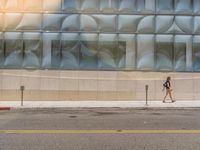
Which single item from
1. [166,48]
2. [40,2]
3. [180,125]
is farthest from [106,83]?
[180,125]

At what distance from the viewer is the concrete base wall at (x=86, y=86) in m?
25.5

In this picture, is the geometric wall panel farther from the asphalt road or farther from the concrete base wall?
the asphalt road

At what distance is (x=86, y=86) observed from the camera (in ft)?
83.7

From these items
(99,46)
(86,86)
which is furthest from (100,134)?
(99,46)

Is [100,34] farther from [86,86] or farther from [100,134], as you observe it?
[100,134]

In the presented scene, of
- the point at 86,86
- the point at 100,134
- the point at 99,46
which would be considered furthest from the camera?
the point at 99,46

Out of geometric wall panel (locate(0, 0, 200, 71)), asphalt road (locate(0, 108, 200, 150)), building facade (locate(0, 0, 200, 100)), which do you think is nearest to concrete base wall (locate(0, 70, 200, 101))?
building facade (locate(0, 0, 200, 100))

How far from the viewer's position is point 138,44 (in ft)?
84.9

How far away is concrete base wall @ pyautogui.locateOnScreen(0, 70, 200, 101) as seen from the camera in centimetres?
2548

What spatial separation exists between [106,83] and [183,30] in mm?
5563

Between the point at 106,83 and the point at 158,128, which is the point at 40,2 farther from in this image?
the point at 158,128

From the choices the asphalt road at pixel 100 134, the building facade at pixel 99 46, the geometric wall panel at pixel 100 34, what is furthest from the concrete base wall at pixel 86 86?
the asphalt road at pixel 100 134

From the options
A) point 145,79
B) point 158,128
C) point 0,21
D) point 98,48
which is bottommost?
point 158,128

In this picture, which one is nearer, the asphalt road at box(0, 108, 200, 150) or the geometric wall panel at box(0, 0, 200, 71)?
the asphalt road at box(0, 108, 200, 150)
